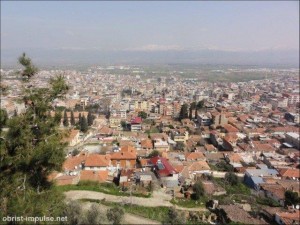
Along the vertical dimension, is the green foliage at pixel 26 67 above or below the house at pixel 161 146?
above

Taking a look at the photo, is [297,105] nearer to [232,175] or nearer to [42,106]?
[232,175]

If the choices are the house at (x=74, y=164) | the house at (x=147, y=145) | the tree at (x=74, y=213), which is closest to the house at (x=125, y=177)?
the house at (x=74, y=164)

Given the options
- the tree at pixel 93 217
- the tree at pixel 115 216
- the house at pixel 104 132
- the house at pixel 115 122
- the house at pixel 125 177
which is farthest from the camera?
the house at pixel 115 122

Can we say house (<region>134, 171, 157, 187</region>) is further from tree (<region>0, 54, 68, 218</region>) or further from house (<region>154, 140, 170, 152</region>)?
tree (<region>0, 54, 68, 218</region>)

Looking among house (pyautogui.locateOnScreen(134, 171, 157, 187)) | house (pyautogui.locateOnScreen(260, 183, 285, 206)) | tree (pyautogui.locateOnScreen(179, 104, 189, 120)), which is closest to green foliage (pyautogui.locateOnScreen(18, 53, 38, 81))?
house (pyautogui.locateOnScreen(134, 171, 157, 187))

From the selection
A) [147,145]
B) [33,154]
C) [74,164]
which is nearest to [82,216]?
[33,154]

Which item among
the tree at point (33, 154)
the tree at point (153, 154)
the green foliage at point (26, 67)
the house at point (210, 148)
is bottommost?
the house at point (210, 148)

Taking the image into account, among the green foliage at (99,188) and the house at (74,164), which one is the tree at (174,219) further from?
the house at (74,164)
